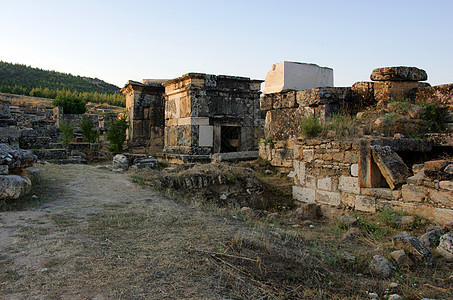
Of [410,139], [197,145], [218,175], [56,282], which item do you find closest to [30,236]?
A: [56,282]

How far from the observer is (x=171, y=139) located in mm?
14070

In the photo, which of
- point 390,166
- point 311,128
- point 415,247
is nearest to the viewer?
point 415,247

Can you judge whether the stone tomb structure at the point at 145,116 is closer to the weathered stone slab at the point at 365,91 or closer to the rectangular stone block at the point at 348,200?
the weathered stone slab at the point at 365,91

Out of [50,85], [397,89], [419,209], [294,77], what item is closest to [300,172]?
[419,209]

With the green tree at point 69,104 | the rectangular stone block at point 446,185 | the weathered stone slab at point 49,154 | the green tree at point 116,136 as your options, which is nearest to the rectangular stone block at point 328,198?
the rectangular stone block at point 446,185

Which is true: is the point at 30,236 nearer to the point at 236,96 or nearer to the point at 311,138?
the point at 311,138

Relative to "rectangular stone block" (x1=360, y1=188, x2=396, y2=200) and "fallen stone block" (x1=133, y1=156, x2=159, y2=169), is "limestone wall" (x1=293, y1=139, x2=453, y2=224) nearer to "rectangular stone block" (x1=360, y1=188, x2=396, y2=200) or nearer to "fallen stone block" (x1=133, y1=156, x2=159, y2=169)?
"rectangular stone block" (x1=360, y1=188, x2=396, y2=200)

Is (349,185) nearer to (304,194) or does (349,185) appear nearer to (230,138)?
(304,194)

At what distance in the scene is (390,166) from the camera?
236 inches

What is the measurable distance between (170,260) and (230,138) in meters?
11.4

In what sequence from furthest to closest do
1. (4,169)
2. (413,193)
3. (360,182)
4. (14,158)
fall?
(360,182)
(14,158)
(4,169)
(413,193)

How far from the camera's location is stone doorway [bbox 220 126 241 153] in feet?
46.9

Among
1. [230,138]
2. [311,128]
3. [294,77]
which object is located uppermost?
[294,77]

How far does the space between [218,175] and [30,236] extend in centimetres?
510
